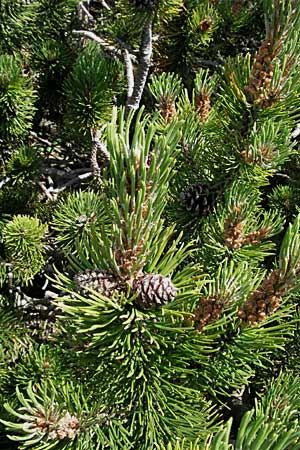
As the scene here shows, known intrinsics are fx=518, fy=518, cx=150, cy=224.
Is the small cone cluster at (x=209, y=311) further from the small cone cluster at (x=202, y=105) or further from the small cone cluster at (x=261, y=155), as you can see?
the small cone cluster at (x=202, y=105)

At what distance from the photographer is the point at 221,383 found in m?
0.54

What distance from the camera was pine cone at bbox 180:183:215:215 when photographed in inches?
26.3

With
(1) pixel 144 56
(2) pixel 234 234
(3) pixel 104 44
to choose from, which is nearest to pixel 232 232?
(2) pixel 234 234

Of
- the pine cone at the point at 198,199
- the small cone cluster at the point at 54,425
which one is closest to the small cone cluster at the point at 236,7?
the pine cone at the point at 198,199

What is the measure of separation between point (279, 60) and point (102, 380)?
357mm

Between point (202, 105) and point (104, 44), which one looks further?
point (104, 44)

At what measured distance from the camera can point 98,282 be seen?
421 millimetres

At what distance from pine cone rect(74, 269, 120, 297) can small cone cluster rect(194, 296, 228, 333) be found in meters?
0.10

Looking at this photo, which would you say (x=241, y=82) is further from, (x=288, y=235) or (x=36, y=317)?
(x=36, y=317)

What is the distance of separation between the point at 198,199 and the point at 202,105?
210 millimetres

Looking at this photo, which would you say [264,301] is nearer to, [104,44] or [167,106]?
[167,106]

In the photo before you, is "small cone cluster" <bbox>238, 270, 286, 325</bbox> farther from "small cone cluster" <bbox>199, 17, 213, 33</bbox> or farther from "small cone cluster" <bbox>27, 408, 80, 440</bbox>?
"small cone cluster" <bbox>199, 17, 213, 33</bbox>

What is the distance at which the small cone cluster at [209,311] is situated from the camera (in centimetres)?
49

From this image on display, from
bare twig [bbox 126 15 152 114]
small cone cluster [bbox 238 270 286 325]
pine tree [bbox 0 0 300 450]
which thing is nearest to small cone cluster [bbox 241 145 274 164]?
pine tree [bbox 0 0 300 450]
